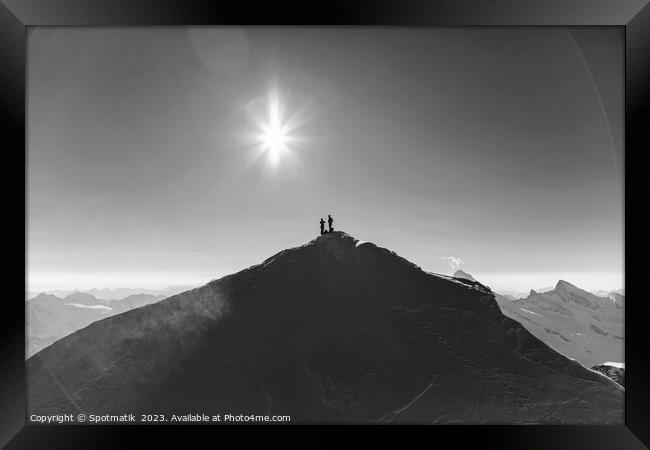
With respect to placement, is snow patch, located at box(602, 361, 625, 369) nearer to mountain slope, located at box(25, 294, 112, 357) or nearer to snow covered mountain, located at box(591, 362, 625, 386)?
snow covered mountain, located at box(591, 362, 625, 386)

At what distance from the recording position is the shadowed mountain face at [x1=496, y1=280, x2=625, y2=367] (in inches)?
190

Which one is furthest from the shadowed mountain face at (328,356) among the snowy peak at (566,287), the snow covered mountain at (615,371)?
the snowy peak at (566,287)

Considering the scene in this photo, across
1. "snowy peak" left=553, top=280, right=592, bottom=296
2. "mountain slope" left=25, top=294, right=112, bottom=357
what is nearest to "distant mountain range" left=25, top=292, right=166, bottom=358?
"mountain slope" left=25, top=294, right=112, bottom=357

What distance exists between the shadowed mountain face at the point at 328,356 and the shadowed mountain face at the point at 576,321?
1.33 feet

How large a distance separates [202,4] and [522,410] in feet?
28.3

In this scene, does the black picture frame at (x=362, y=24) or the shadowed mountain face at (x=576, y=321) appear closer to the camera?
the black picture frame at (x=362, y=24)

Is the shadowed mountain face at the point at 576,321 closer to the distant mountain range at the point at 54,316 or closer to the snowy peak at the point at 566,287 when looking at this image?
the snowy peak at the point at 566,287

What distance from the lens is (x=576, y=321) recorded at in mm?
5840

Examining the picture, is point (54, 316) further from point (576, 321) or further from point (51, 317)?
point (576, 321)

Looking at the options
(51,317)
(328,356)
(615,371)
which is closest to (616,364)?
(615,371)

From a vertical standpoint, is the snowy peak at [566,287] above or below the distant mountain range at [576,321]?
above

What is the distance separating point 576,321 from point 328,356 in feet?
16.0

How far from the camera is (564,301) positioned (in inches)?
295

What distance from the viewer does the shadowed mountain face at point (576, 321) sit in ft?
15.8
